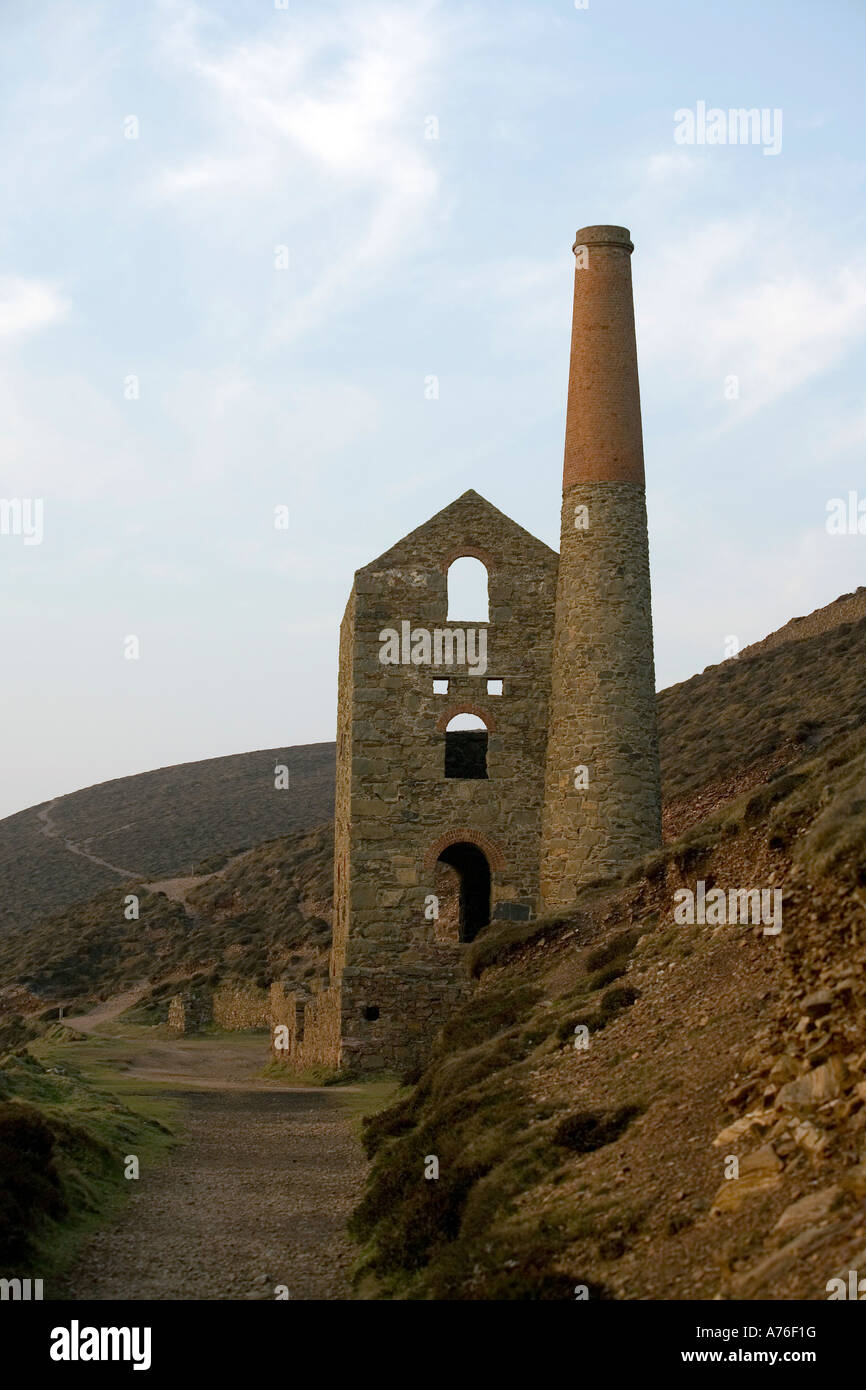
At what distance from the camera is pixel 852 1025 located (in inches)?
343

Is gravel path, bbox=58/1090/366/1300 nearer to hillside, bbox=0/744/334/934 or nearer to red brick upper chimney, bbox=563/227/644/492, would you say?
red brick upper chimney, bbox=563/227/644/492

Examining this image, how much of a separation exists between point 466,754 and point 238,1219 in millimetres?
16402

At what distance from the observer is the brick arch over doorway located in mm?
26641

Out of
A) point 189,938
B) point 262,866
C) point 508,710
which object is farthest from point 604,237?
point 262,866

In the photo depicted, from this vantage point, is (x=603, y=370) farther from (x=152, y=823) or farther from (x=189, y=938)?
(x=152, y=823)

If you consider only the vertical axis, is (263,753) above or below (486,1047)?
above

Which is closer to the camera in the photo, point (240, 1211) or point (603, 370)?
point (240, 1211)

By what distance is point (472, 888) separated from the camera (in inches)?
1230

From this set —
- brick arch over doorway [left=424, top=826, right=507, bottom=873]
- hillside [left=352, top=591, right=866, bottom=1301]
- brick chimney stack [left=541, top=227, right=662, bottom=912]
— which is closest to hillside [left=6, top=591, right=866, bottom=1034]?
brick chimney stack [left=541, top=227, right=662, bottom=912]

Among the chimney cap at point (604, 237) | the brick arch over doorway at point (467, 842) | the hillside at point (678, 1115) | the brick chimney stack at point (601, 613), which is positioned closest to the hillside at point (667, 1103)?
the hillside at point (678, 1115)

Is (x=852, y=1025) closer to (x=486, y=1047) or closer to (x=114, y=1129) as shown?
(x=486, y=1047)

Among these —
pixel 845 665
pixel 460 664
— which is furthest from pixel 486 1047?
pixel 845 665
